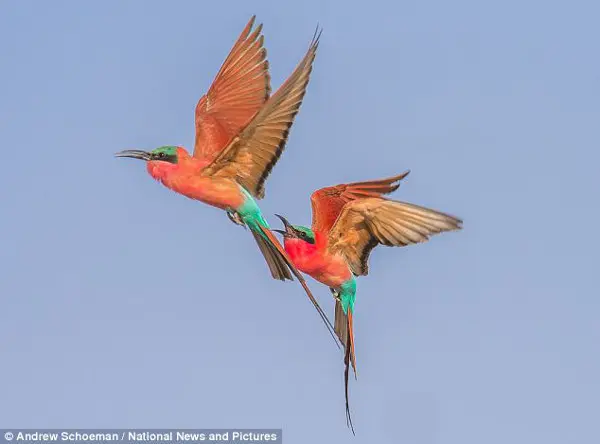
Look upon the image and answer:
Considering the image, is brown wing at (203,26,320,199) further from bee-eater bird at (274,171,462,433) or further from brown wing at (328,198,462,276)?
brown wing at (328,198,462,276)

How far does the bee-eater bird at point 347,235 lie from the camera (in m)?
8.45

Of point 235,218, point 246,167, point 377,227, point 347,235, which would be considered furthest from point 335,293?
point 246,167

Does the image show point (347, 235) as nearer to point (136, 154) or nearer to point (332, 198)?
point (332, 198)

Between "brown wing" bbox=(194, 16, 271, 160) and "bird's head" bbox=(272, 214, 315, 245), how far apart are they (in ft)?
3.31

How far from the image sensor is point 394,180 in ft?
26.7

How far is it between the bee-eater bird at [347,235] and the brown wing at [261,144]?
1.80ft

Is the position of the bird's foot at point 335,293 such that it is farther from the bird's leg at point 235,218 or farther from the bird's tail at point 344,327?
the bird's leg at point 235,218

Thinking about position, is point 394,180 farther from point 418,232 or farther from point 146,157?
point 146,157

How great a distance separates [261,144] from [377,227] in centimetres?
113

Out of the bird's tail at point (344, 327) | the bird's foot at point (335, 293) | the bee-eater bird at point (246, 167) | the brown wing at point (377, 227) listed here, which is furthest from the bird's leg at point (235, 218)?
the bird's tail at point (344, 327)

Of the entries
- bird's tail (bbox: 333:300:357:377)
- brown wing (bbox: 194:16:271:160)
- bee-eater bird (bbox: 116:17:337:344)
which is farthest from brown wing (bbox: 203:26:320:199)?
bird's tail (bbox: 333:300:357:377)

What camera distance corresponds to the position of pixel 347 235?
8898 mm

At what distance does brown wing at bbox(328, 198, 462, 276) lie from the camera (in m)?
8.08

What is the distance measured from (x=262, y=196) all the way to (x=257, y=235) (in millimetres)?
314
